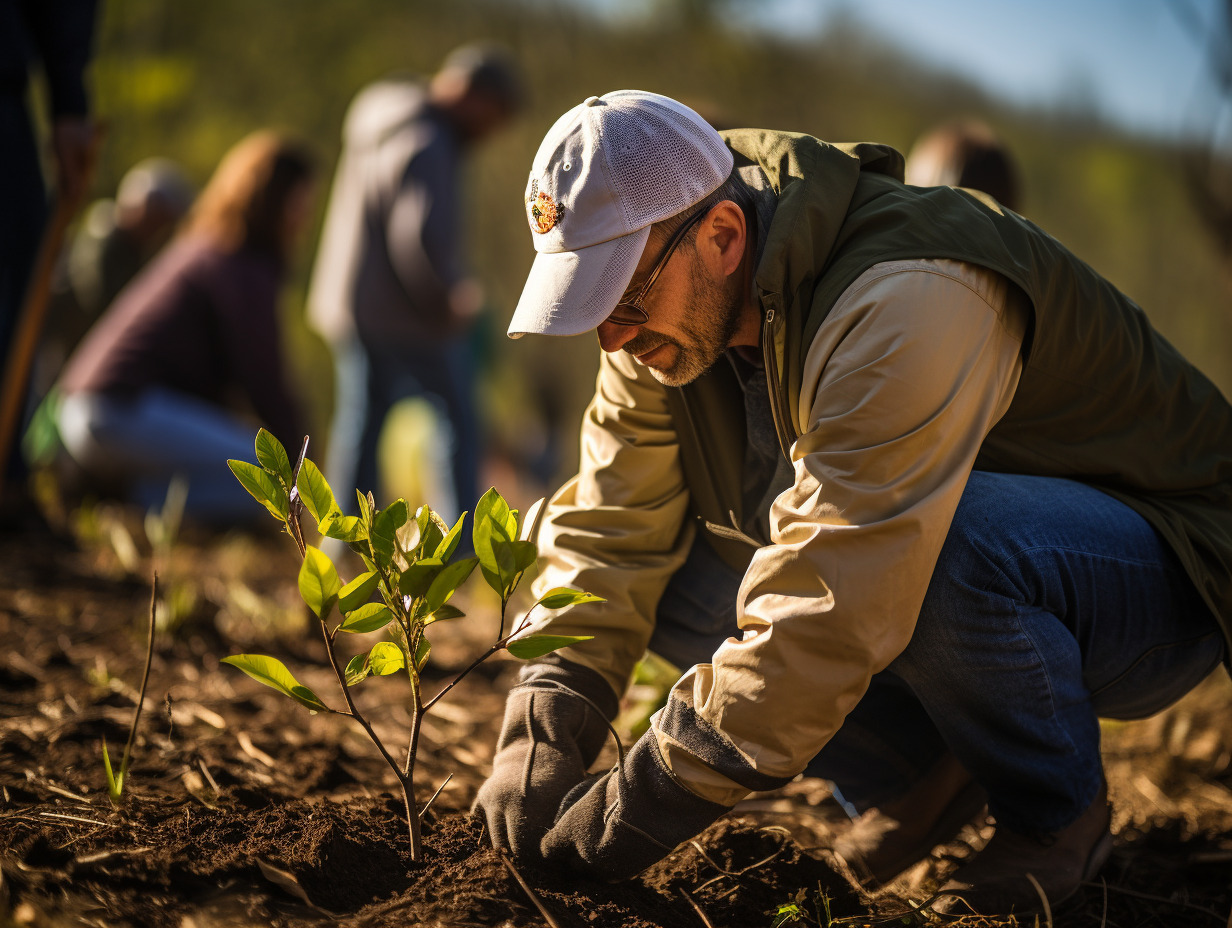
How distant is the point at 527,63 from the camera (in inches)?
498

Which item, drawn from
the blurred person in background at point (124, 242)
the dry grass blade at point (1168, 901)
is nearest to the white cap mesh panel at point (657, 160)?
the dry grass blade at point (1168, 901)

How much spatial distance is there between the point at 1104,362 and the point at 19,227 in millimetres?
2923

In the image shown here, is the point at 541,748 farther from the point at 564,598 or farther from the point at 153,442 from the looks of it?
the point at 153,442

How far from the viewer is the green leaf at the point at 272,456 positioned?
1.26m

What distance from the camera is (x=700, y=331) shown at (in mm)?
1522

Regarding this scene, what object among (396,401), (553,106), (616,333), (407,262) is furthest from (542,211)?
(553,106)

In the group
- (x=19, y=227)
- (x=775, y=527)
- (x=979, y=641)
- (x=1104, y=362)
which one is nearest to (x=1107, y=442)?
(x=1104, y=362)

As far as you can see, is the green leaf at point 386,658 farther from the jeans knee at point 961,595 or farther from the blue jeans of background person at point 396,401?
the blue jeans of background person at point 396,401

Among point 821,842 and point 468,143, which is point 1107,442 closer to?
point 821,842

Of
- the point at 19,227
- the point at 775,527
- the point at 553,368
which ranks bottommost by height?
the point at 553,368

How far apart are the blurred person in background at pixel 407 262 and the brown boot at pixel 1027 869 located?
2889 mm

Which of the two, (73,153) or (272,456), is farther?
(73,153)

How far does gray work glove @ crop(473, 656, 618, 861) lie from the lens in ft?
4.78

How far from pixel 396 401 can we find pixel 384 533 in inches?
122
